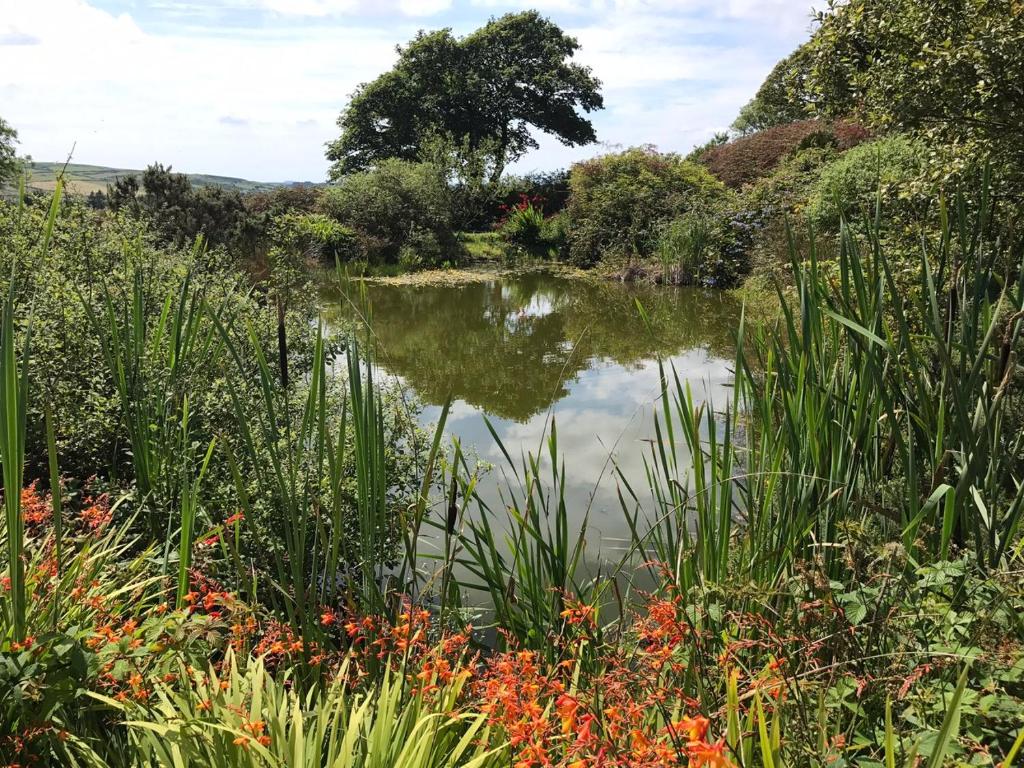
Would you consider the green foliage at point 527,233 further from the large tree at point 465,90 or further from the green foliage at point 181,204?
the green foliage at point 181,204

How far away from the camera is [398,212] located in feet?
→ 48.2

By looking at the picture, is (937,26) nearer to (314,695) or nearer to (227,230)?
(314,695)

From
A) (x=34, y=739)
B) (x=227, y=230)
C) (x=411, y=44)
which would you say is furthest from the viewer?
(x=411, y=44)

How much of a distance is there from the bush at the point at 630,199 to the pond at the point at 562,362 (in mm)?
1886

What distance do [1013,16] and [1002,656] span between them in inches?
133

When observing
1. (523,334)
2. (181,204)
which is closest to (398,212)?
(181,204)

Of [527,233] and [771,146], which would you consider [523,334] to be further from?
[771,146]

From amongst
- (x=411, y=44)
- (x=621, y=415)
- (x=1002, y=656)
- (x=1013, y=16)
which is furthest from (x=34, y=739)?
(x=411, y=44)

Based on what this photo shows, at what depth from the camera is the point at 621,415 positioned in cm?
558

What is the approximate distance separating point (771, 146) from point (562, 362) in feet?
35.6

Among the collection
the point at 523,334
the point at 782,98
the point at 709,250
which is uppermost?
the point at 782,98

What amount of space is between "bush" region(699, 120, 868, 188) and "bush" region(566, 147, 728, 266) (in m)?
0.90

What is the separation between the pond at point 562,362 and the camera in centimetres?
422

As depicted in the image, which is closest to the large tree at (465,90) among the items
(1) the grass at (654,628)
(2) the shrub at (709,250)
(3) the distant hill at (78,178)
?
(3) the distant hill at (78,178)
